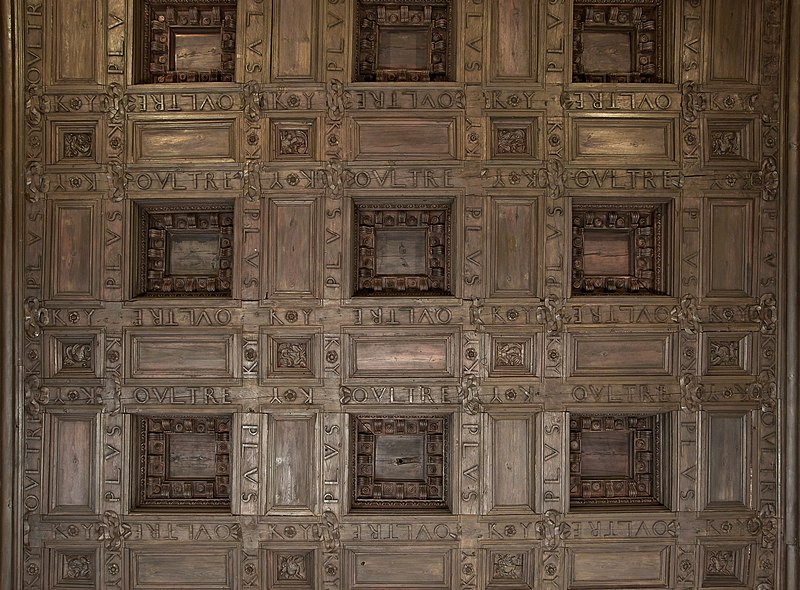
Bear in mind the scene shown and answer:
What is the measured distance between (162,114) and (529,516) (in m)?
4.88

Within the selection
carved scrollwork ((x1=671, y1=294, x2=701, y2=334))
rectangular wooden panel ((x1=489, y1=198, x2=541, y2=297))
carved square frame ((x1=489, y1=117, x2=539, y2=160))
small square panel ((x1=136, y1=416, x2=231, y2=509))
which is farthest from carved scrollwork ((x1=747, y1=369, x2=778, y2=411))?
small square panel ((x1=136, y1=416, x2=231, y2=509))

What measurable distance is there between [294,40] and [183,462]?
13.2 ft

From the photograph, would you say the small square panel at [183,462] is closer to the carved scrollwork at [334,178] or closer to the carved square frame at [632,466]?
the carved scrollwork at [334,178]

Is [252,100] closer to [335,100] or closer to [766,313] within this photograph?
[335,100]

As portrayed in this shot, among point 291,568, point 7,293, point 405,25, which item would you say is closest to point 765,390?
point 291,568

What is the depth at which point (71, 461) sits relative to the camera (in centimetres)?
536

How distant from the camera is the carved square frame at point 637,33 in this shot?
5566 millimetres

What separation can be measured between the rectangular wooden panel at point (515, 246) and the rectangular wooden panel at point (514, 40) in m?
1.16

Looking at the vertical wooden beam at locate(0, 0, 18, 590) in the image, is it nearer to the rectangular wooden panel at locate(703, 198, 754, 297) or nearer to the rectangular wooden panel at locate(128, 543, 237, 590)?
the rectangular wooden panel at locate(128, 543, 237, 590)

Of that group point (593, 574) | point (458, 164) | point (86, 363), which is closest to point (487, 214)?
point (458, 164)

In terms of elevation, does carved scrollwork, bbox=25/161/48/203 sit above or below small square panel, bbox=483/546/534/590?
above

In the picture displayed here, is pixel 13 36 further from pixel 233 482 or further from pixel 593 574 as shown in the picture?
pixel 593 574

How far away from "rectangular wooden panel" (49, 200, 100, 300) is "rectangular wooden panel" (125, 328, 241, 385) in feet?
2.03

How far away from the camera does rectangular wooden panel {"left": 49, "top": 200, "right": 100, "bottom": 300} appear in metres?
5.34
